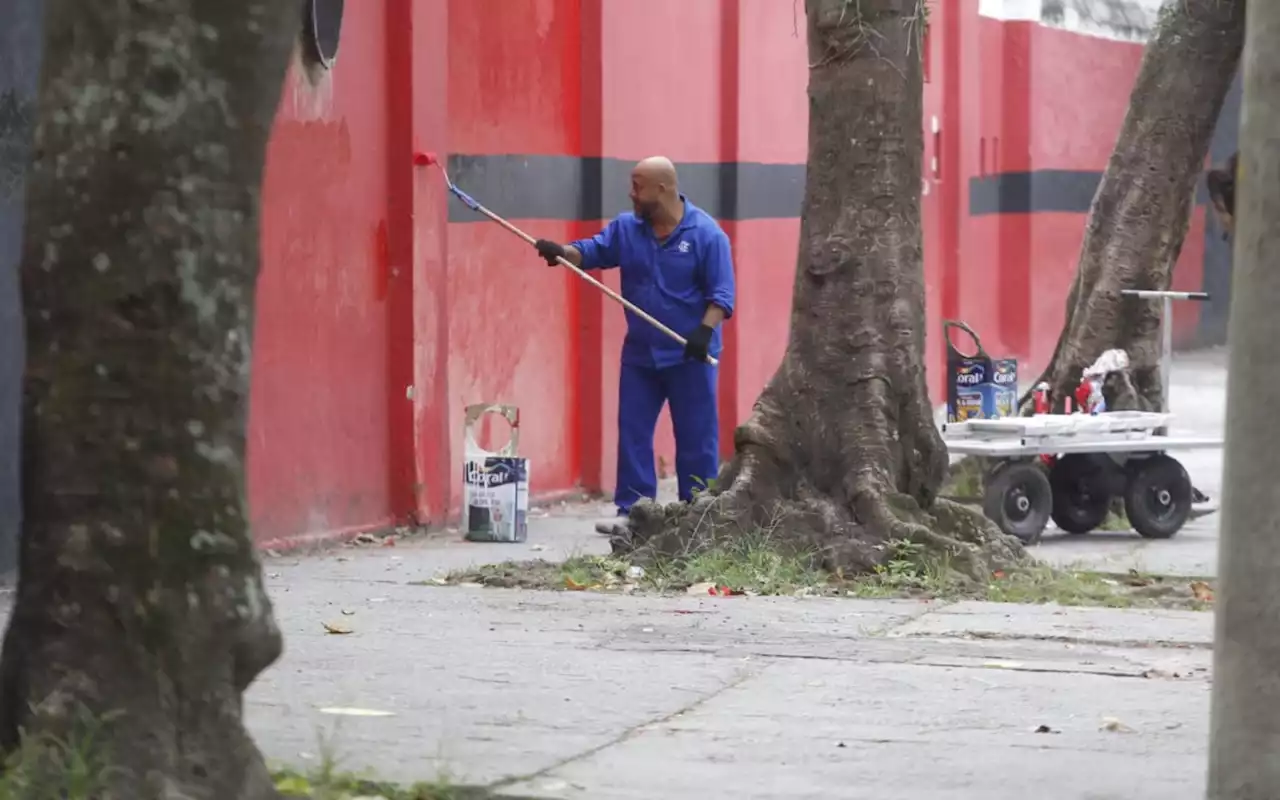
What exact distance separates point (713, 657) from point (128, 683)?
3059 mm

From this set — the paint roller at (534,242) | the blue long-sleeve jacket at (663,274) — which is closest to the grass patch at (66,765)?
the paint roller at (534,242)

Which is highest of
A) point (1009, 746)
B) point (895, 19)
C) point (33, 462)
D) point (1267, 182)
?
point (895, 19)

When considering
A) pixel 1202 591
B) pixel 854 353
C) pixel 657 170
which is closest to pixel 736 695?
pixel 854 353

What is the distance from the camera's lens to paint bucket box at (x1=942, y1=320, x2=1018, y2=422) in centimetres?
1221

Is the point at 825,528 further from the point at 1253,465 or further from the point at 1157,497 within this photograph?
the point at 1253,465

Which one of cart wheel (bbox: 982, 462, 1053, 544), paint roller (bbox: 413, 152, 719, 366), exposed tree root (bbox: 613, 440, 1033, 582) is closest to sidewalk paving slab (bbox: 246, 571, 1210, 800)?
exposed tree root (bbox: 613, 440, 1033, 582)

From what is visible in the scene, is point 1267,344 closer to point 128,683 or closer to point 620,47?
point 128,683

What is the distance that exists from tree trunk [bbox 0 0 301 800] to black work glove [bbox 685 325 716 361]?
623 cm

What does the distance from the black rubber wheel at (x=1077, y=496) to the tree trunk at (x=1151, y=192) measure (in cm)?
88

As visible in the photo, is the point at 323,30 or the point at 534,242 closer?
the point at 323,30

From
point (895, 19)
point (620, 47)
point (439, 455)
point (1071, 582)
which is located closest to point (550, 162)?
point (620, 47)

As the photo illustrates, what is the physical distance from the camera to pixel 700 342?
11.3m

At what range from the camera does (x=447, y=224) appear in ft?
40.0

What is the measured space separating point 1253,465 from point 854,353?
557 centimetres
